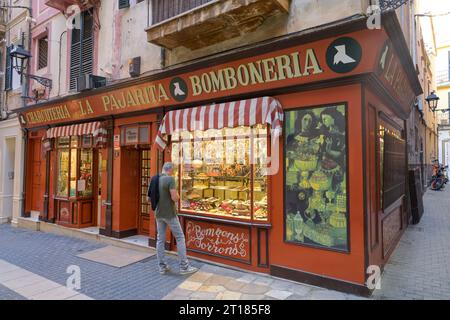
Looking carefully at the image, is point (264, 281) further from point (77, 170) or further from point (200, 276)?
point (77, 170)

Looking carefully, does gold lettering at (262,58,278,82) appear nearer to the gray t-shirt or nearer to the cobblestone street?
the gray t-shirt

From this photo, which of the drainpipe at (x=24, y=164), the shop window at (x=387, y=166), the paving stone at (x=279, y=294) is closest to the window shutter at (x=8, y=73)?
the drainpipe at (x=24, y=164)

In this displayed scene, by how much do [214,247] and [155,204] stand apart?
151cm

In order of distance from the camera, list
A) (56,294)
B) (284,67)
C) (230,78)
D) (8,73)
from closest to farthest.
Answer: (56,294), (284,67), (230,78), (8,73)

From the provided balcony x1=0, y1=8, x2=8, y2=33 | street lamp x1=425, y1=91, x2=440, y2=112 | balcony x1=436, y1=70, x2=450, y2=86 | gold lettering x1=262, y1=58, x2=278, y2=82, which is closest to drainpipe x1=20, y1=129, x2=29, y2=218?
balcony x1=0, y1=8, x2=8, y2=33

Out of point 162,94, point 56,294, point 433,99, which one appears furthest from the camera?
point 433,99

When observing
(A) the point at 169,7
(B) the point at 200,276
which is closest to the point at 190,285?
(B) the point at 200,276

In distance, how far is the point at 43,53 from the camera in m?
10.4

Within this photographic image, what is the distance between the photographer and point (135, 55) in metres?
7.45

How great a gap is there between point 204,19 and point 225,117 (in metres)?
1.85

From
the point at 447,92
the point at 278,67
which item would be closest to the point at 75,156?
the point at 278,67

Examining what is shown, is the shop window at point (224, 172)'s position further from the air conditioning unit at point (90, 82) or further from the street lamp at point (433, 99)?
the street lamp at point (433, 99)

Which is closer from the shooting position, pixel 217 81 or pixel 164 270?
pixel 164 270

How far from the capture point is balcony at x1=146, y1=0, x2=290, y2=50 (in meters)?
4.96
